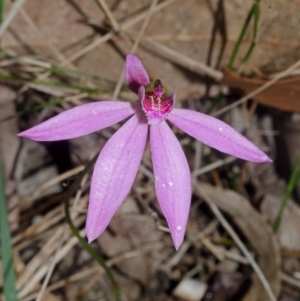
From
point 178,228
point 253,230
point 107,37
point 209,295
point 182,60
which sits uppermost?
point 107,37

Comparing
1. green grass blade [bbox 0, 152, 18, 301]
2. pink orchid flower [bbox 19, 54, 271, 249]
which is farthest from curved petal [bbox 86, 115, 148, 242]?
green grass blade [bbox 0, 152, 18, 301]

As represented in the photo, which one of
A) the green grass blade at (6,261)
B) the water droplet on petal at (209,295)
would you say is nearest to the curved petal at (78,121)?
the green grass blade at (6,261)

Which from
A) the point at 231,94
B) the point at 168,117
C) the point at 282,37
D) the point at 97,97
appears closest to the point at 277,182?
the point at 231,94

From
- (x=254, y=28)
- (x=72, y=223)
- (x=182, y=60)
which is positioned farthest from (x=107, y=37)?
(x=72, y=223)

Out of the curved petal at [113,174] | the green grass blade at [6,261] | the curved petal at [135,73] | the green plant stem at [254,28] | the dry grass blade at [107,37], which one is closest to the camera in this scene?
the curved petal at [113,174]

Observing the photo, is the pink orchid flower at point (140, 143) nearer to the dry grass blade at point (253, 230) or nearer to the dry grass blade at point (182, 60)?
the dry grass blade at point (182, 60)

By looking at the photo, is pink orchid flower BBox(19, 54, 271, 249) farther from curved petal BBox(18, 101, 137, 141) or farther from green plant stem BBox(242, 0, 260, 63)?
green plant stem BBox(242, 0, 260, 63)

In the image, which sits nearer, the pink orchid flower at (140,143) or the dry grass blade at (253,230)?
the pink orchid flower at (140,143)

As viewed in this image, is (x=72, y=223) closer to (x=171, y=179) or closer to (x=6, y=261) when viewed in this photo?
(x=6, y=261)
